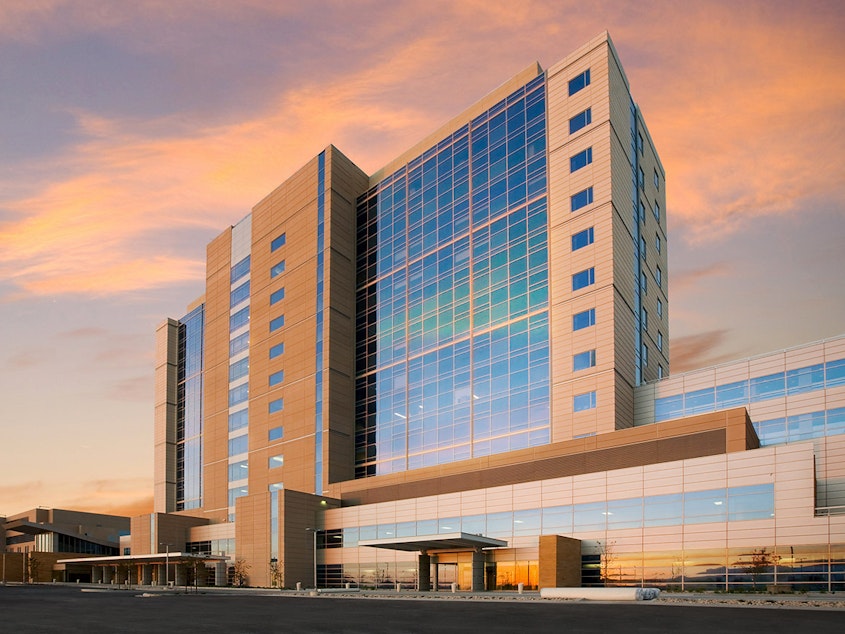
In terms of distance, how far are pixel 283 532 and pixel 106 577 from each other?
5868 cm

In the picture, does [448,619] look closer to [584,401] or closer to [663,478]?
[663,478]

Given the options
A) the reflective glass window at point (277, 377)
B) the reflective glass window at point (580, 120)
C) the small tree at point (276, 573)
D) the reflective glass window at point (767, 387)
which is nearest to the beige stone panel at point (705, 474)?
the reflective glass window at point (767, 387)

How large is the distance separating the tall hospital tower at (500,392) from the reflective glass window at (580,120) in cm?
21

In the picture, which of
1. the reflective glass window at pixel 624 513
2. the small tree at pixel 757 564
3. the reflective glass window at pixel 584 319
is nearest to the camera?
the small tree at pixel 757 564

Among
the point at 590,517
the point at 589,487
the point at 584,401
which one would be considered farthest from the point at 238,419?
the point at 590,517

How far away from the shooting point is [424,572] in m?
77.2

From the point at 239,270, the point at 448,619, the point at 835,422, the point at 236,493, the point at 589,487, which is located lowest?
the point at 236,493

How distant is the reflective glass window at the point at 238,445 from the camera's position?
112562 millimetres

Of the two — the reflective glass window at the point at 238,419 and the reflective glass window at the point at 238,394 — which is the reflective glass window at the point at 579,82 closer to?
the reflective glass window at the point at 238,394

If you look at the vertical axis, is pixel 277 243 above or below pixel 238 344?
above

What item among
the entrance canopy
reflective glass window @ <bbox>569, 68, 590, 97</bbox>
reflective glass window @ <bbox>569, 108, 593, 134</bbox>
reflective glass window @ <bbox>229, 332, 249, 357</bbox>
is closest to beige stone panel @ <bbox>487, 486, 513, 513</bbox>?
the entrance canopy

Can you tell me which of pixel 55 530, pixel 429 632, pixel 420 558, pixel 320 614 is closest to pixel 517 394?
pixel 420 558

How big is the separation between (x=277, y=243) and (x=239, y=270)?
461 inches

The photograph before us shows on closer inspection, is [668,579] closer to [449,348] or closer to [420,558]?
[420,558]
